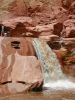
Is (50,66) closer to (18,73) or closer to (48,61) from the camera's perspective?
(48,61)

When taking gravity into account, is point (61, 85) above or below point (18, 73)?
below

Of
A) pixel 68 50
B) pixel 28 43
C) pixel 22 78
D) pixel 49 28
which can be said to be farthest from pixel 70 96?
pixel 49 28

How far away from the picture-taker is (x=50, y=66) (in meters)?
14.4

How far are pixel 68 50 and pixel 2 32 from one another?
456cm

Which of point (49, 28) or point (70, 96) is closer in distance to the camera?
point (70, 96)

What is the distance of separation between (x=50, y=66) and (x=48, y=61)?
0.31 m

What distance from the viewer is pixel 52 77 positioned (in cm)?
1381

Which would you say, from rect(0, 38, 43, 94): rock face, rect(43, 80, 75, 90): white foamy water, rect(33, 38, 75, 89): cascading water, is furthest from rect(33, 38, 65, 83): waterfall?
rect(0, 38, 43, 94): rock face

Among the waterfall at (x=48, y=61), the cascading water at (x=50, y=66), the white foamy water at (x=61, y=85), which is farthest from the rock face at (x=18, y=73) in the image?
the waterfall at (x=48, y=61)

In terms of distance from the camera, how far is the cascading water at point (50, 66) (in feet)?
43.8

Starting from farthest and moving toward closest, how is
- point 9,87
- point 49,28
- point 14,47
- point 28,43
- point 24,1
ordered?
point 24,1, point 49,28, point 28,43, point 14,47, point 9,87

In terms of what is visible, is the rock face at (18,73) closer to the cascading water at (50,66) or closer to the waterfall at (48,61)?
the cascading water at (50,66)

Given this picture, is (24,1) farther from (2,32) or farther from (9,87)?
(9,87)

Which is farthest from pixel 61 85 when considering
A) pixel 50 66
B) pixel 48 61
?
pixel 48 61
